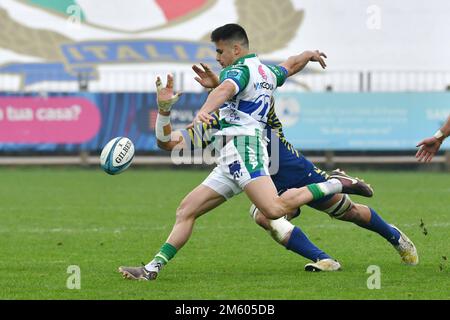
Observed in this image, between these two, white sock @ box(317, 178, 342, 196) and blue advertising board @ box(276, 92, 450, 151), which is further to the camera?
blue advertising board @ box(276, 92, 450, 151)

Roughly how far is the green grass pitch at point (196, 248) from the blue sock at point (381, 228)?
268mm

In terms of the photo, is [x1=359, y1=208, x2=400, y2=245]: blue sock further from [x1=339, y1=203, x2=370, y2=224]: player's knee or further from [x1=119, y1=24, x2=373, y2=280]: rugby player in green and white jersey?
[x1=119, y1=24, x2=373, y2=280]: rugby player in green and white jersey

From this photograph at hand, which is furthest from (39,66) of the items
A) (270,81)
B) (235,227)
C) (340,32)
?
A: (270,81)

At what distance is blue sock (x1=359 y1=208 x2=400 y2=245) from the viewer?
411 inches

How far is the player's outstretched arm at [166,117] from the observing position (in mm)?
9328

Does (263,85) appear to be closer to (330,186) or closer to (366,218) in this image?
(330,186)

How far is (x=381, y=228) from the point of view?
10.5m

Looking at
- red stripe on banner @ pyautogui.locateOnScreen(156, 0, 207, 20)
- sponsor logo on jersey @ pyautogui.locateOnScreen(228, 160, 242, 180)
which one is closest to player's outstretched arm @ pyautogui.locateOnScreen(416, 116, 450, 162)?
sponsor logo on jersey @ pyautogui.locateOnScreen(228, 160, 242, 180)

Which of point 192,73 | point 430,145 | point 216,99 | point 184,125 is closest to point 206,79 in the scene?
point 216,99

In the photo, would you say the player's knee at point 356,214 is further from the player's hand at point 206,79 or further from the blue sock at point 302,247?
the player's hand at point 206,79

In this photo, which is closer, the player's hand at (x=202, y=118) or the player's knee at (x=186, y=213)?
the player's hand at (x=202, y=118)

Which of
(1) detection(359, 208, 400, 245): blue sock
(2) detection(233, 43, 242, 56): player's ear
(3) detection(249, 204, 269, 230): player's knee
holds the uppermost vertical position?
(2) detection(233, 43, 242, 56): player's ear

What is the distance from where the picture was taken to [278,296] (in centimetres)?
855

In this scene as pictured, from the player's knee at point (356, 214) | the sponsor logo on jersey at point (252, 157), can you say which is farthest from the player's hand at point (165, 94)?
the player's knee at point (356, 214)
